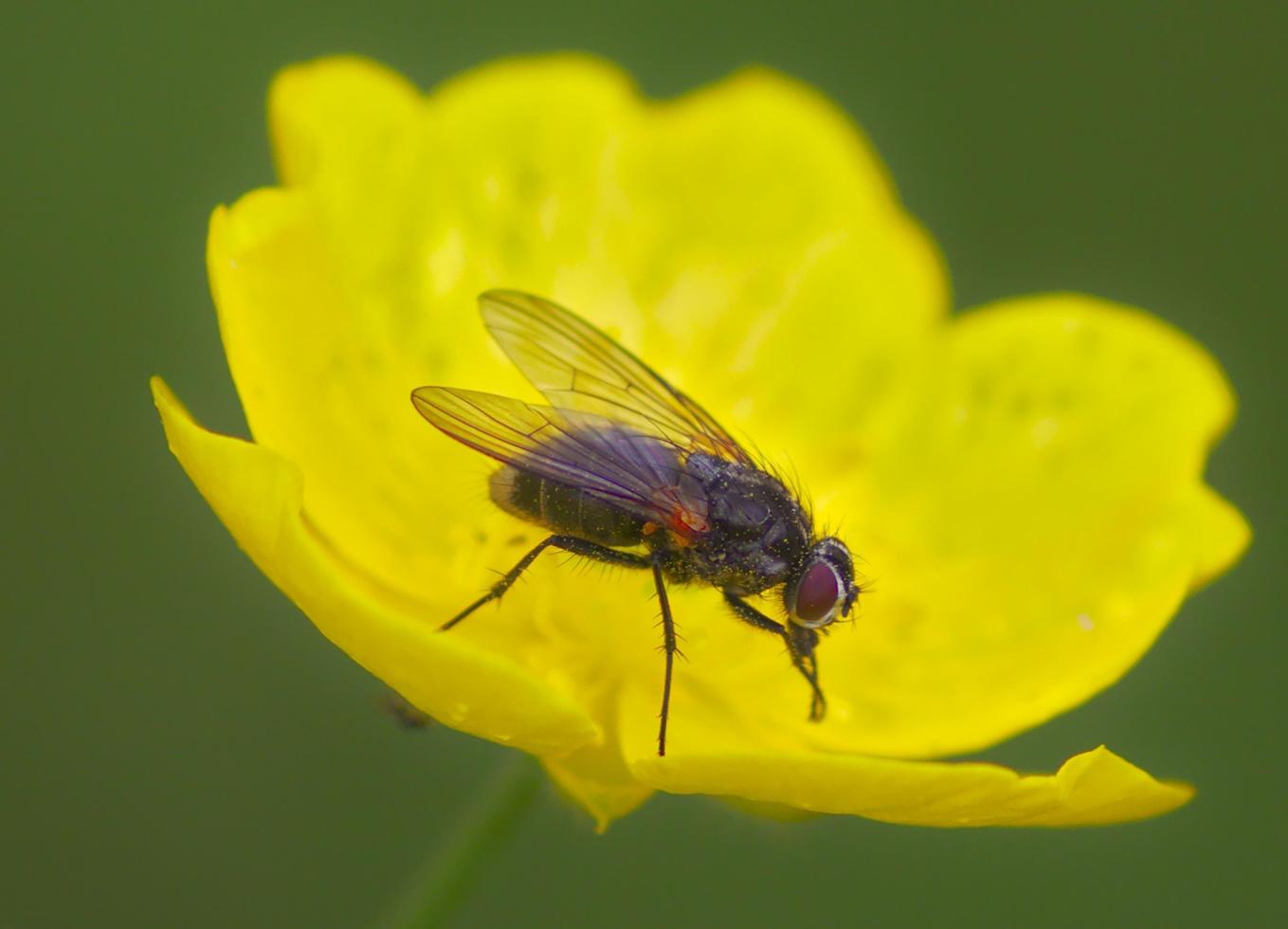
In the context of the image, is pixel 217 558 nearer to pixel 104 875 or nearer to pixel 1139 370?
pixel 104 875

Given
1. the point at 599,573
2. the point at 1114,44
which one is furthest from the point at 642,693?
the point at 1114,44

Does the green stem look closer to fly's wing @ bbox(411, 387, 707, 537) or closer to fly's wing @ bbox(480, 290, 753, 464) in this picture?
fly's wing @ bbox(411, 387, 707, 537)

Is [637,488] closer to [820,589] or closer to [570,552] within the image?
[570,552]

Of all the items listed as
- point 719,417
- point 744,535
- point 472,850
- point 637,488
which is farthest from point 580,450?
point 719,417

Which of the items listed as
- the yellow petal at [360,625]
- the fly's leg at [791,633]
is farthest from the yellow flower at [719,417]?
the fly's leg at [791,633]

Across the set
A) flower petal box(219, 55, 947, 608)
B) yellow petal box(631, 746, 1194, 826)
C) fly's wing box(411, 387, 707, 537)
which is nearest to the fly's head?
fly's wing box(411, 387, 707, 537)

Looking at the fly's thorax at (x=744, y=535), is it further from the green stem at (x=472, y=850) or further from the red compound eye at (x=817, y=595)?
the green stem at (x=472, y=850)
